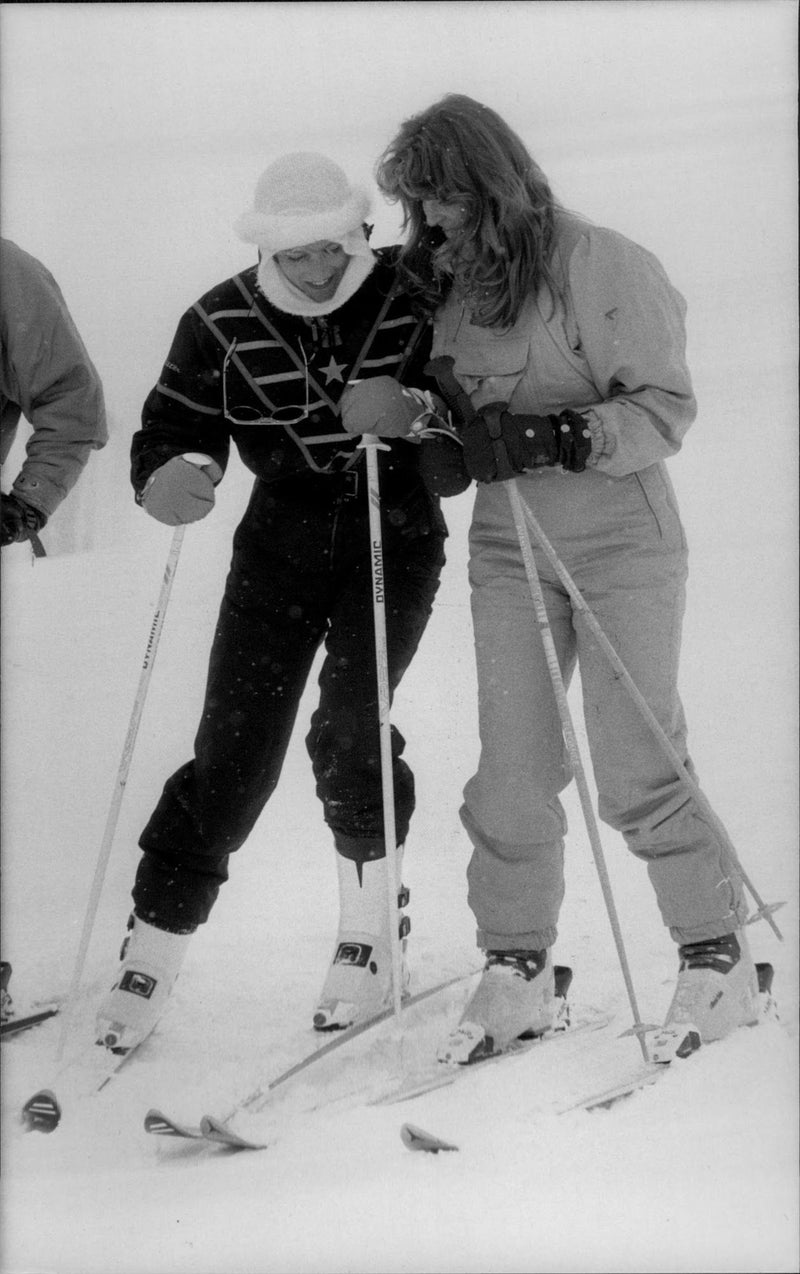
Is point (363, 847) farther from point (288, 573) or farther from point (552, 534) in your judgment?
point (552, 534)

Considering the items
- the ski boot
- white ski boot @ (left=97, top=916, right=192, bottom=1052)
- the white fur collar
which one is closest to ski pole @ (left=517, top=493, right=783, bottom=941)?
the white fur collar

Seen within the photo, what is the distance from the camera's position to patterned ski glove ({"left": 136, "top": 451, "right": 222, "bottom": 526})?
2.71 meters

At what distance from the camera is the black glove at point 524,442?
2436 millimetres

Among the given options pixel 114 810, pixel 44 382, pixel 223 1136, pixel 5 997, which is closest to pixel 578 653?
pixel 114 810

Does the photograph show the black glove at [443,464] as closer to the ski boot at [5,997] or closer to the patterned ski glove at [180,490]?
the patterned ski glove at [180,490]

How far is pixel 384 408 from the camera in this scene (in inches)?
103

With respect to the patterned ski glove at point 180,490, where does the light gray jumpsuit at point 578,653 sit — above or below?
below

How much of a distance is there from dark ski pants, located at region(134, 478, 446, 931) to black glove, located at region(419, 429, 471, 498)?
27cm

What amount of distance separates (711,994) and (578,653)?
81 cm

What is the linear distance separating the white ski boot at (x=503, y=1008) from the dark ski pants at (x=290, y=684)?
41 centimetres

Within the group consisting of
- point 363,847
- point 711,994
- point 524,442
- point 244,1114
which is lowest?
point 244,1114

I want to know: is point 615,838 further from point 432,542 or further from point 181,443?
point 181,443

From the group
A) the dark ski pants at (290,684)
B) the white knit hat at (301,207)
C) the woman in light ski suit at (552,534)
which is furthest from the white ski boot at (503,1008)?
the white knit hat at (301,207)

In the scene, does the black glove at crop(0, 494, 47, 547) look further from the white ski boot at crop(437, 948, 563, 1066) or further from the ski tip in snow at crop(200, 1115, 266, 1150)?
the white ski boot at crop(437, 948, 563, 1066)
